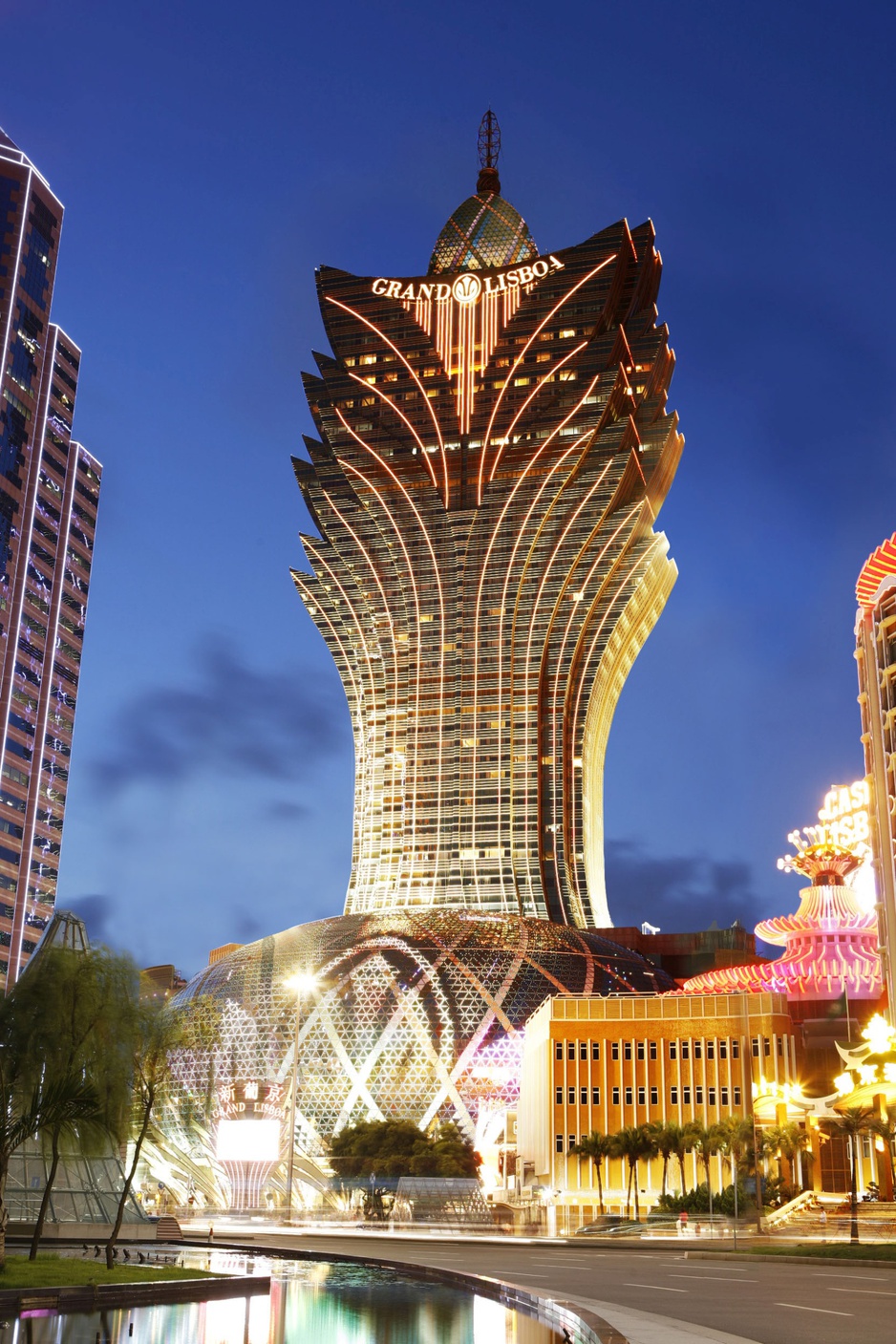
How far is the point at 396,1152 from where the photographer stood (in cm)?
9750

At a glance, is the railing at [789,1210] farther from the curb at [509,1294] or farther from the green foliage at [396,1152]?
the curb at [509,1294]

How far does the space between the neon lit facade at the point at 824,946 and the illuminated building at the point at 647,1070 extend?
3.45 m

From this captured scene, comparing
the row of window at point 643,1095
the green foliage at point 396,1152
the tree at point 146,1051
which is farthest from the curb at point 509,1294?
the green foliage at point 396,1152

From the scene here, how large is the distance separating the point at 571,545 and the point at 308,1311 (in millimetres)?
132800

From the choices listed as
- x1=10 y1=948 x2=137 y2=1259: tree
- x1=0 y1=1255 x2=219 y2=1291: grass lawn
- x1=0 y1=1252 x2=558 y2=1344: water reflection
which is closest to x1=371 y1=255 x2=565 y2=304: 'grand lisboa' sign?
x1=10 y1=948 x2=137 y2=1259: tree

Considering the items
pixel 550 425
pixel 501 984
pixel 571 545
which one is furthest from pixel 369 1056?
pixel 550 425

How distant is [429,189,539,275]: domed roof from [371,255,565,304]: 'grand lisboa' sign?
8.52 meters

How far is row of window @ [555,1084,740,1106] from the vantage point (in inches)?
3546

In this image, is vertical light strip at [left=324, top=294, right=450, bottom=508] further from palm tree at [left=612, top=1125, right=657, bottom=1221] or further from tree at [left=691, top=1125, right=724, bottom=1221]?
tree at [left=691, top=1125, right=724, bottom=1221]

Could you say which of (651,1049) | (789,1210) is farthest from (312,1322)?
(651,1049)

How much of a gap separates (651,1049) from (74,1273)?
68243 millimetres

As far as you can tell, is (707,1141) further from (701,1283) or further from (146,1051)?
(701,1283)

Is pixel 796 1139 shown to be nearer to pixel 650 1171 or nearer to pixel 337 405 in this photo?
pixel 650 1171

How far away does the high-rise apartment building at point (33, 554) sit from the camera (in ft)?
472
